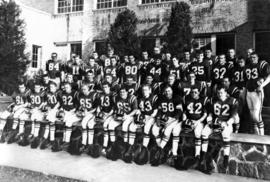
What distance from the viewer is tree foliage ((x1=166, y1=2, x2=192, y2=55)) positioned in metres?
12.3

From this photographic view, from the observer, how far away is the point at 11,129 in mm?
9336

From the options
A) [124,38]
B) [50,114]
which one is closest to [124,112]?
[50,114]

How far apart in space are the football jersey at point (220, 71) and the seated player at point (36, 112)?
5.08 metres

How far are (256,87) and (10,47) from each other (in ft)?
37.9

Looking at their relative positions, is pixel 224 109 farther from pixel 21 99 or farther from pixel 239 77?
pixel 21 99

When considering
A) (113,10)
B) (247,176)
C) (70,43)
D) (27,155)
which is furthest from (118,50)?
(247,176)

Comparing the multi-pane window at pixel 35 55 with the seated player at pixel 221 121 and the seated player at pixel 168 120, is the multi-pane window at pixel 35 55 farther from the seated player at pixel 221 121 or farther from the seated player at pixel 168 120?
the seated player at pixel 221 121

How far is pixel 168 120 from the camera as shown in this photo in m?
7.28

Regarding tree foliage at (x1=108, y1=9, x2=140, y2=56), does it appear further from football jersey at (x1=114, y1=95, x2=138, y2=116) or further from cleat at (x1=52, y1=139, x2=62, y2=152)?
cleat at (x1=52, y1=139, x2=62, y2=152)

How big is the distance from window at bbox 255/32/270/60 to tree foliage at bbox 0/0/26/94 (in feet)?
35.9

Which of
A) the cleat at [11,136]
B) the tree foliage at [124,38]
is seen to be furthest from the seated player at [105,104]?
the tree foliage at [124,38]

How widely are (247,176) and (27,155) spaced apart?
5112 millimetres

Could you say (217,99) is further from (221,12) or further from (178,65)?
(221,12)

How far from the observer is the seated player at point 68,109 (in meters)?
8.06
